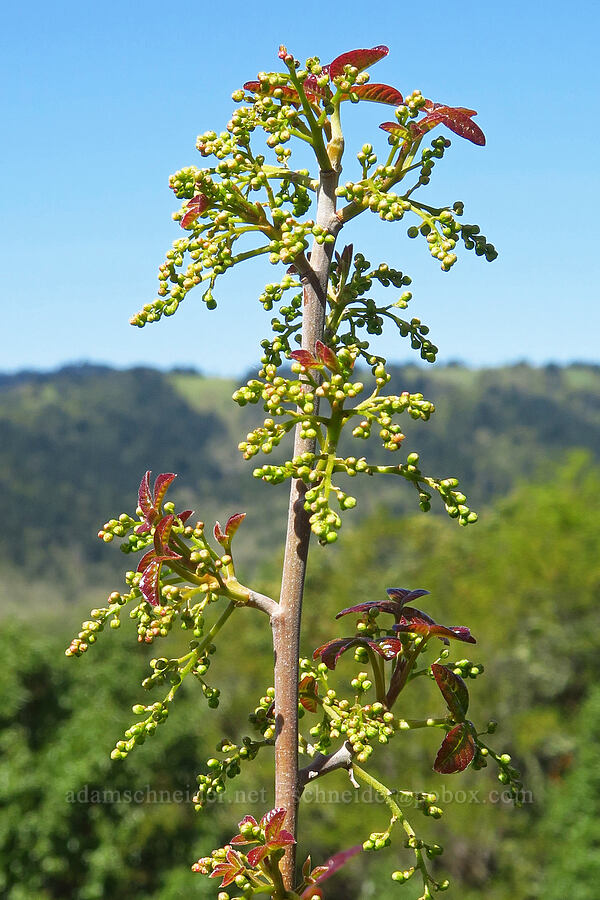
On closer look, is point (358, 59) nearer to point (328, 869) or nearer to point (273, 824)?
point (273, 824)

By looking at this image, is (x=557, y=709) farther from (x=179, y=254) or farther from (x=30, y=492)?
(x=30, y=492)

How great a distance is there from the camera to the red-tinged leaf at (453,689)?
248 centimetres

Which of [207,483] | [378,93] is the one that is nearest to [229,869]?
[378,93]

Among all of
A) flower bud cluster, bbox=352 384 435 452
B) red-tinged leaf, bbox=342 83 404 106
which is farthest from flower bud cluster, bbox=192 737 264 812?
red-tinged leaf, bbox=342 83 404 106

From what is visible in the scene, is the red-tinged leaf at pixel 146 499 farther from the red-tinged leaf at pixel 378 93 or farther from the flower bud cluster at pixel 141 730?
the red-tinged leaf at pixel 378 93

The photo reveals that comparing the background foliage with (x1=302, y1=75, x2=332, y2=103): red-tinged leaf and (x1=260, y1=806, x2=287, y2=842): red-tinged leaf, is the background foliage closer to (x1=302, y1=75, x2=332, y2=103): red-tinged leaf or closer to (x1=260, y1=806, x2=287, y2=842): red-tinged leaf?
(x1=260, y1=806, x2=287, y2=842): red-tinged leaf

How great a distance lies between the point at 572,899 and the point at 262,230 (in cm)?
2089

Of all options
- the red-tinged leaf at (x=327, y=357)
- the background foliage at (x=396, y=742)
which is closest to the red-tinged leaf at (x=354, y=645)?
the red-tinged leaf at (x=327, y=357)

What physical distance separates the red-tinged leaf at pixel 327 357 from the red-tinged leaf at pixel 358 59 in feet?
2.99

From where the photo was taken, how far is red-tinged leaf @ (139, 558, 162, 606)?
2.31 meters

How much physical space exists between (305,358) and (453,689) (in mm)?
1081

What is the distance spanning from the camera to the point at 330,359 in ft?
7.72

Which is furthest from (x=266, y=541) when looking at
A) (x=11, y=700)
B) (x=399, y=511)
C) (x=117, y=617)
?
(x=117, y=617)

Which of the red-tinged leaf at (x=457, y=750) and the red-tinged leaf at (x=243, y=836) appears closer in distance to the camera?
the red-tinged leaf at (x=243, y=836)
